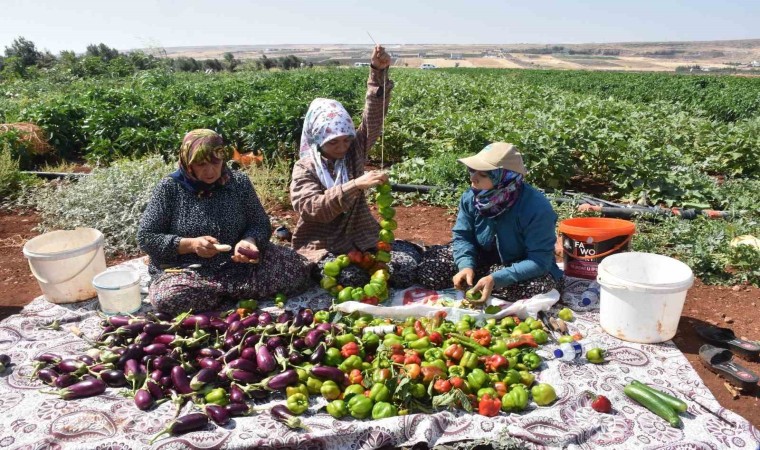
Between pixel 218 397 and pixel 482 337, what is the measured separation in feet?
5.16

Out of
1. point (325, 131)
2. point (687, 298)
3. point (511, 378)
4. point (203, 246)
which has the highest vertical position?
point (325, 131)

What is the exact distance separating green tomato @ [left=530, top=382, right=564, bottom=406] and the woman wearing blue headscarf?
95cm

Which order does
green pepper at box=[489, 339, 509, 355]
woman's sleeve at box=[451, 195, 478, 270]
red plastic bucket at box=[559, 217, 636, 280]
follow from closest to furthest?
green pepper at box=[489, 339, 509, 355] → woman's sleeve at box=[451, 195, 478, 270] → red plastic bucket at box=[559, 217, 636, 280]

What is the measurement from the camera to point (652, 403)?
293cm

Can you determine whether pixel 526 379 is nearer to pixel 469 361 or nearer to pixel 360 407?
pixel 469 361

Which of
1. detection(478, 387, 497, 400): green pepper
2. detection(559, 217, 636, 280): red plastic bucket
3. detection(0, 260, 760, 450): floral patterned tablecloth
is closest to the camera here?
detection(0, 260, 760, 450): floral patterned tablecloth

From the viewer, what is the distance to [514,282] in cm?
404

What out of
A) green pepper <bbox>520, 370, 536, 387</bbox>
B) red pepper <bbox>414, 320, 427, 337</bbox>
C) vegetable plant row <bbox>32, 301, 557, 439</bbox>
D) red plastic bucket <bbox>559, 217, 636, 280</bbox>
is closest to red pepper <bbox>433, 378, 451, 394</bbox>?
vegetable plant row <bbox>32, 301, 557, 439</bbox>

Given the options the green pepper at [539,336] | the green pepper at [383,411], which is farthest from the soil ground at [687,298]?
the green pepper at [383,411]

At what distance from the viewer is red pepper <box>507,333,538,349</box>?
3.52m

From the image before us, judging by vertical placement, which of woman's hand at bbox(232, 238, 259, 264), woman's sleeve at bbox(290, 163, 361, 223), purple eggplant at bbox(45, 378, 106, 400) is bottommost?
purple eggplant at bbox(45, 378, 106, 400)

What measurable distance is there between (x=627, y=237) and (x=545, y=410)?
1.96 m

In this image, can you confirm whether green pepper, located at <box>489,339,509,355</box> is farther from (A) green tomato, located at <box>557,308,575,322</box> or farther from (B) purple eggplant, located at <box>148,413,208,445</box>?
(B) purple eggplant, located at <box>148,413,208,445</box>

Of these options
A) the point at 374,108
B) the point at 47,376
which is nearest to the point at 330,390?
the point at 47,376
